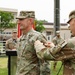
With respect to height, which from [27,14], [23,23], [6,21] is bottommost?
[23,23]

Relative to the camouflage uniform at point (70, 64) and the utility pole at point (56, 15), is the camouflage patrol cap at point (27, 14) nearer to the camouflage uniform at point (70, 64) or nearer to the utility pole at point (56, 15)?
the camouflage uniform at point (70, 64)

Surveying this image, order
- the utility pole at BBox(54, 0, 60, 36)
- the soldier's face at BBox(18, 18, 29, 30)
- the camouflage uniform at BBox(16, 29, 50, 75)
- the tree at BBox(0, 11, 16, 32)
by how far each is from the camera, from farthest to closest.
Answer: the tree at BBox(0, 11, 16, 32) → the utility pole at BBox(54, 0, 60, 36) → the soldier's face at BBox(18, 18, 29, 30) → the camouflage uniform at BBox(16, 29, 50, 75)

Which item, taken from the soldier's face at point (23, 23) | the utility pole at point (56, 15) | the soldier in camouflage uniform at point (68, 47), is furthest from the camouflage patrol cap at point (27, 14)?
the utility pole at point (56, 15)

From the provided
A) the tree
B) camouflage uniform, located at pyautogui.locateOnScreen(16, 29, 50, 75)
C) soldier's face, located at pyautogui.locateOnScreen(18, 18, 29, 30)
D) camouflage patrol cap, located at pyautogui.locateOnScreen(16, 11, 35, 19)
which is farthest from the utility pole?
the tree

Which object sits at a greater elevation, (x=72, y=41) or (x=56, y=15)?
(x=56, y=15)

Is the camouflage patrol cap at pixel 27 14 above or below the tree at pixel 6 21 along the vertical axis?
below

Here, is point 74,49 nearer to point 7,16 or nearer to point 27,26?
point 27,26

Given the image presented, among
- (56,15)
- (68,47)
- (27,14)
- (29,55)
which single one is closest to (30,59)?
(29,55)

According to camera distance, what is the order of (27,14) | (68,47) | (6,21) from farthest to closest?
(6,21) → (27,14) → (68,47)

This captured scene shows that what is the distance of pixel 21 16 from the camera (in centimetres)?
461

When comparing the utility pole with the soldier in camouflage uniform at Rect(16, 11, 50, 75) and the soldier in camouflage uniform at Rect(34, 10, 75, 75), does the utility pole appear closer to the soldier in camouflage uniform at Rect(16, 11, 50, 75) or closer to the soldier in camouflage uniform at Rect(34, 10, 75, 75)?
the soldier in camouflage uniform at Rect(16, 11, 50, 75)

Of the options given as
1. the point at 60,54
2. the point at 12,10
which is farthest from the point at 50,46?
the point at 12,10

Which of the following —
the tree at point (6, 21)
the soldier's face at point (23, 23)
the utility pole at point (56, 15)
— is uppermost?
the tree at point (6, 21)

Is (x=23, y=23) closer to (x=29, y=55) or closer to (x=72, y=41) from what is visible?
(x=29, y=55)
